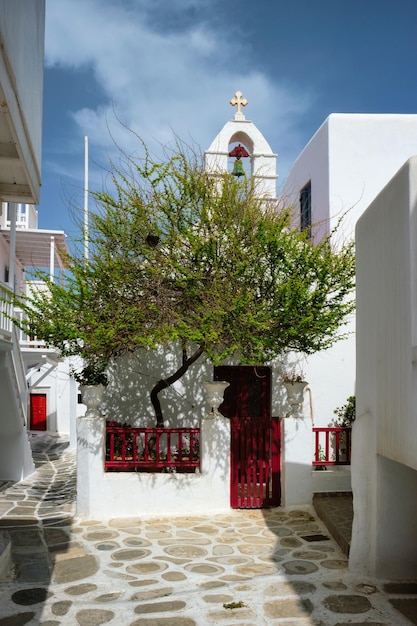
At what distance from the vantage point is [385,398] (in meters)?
5.87

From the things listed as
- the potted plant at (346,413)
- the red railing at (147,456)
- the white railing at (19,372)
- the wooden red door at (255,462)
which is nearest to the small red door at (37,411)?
the white railing at (19,372)

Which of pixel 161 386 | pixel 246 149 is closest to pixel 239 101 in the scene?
pixel 246 149

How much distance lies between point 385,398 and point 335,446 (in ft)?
14.4

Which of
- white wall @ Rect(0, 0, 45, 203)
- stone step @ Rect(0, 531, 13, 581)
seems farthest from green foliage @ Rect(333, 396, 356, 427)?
white wall @ Rect(0, 0, 45, 203)

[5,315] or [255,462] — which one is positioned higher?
[5,315]

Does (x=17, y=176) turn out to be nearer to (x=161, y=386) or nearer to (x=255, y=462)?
(x=161, y=386)

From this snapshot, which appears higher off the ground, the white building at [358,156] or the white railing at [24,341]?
the white building at [358,156]

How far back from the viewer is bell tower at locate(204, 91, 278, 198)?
11470mm

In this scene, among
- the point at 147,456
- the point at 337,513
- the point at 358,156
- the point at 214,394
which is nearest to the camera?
the point at 337,513

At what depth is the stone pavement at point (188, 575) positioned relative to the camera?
5.39 metres

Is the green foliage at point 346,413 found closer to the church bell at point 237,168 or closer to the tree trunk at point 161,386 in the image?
the tree trunk at point 161,386

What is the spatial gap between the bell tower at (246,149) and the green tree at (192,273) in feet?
7.38

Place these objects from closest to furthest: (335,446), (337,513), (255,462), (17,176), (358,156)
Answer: (337,513), (17,176), (255,462), (335,446), (358,156)

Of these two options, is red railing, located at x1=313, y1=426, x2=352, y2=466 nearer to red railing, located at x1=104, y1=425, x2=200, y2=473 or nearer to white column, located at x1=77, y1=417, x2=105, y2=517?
red railing, located at x1=104, y1=425, x2=200, y2=473
